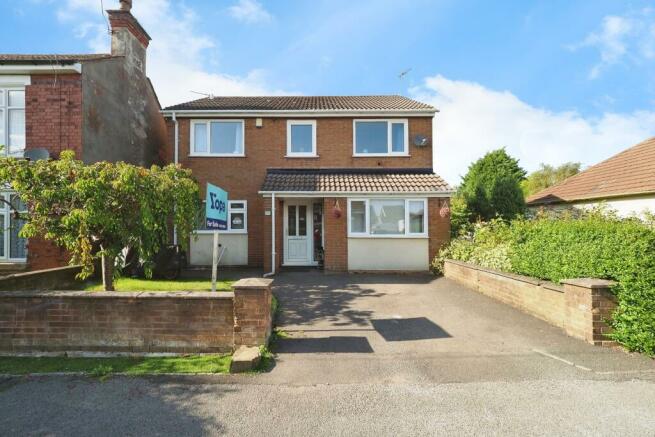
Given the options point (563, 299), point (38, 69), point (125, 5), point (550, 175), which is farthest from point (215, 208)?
point (550, 175)

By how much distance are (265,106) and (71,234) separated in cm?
918

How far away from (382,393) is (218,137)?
38.6 ft

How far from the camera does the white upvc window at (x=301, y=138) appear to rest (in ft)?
43.5

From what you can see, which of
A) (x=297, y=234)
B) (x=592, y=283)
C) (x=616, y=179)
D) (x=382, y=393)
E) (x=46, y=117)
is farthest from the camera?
(x=616, y=179)

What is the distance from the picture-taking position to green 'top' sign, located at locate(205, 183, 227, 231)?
17.5 feet

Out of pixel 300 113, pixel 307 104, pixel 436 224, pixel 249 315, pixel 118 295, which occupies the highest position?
pixel 307 104

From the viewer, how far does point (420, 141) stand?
1305cm

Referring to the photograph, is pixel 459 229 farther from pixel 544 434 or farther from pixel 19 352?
pixel 19 352

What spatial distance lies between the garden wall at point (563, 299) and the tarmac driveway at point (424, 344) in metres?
0.18

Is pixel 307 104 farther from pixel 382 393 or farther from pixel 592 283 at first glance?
pixel 382 393

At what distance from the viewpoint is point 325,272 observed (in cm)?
1117

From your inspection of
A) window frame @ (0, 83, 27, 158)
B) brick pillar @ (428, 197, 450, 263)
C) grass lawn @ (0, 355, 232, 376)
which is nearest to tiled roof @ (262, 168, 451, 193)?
brick pillar @ (428, 197, 450, 263)

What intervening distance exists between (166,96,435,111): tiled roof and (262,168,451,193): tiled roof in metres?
2.37

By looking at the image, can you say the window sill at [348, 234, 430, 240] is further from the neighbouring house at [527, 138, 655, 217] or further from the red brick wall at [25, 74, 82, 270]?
the red brick wall at [25, 74, 82, 270]
